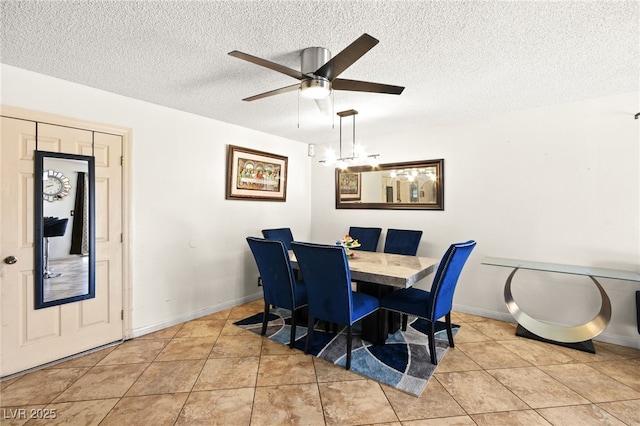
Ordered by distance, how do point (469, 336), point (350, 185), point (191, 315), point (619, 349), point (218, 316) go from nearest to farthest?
1. point (619, 349)
2. point (469, 336)
3. point (191, 315)
4. point (218, 316)
5. point (350, 185)

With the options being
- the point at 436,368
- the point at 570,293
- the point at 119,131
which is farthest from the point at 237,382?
the point at 570,293

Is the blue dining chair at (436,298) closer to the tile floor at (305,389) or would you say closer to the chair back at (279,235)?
the tile floor at (305,389)

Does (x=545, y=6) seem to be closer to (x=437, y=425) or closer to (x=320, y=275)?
(x=320, y=275)

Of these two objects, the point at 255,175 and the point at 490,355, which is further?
the point at 255,175

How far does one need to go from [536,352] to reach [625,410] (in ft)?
2.43

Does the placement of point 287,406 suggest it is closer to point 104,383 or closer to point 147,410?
point 147,410

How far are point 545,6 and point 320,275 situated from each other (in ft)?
7.03

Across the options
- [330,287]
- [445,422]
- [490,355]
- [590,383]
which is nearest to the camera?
[445,422]

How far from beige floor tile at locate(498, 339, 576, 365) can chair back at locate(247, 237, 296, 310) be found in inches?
79.4

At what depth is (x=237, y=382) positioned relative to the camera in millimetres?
2166

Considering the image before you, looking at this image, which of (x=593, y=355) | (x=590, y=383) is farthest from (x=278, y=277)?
(x=593, y=355)

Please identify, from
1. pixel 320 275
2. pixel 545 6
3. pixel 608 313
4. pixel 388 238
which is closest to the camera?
pixel 545 6

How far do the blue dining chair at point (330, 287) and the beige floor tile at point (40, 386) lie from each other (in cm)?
177

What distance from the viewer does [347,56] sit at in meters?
1.61
